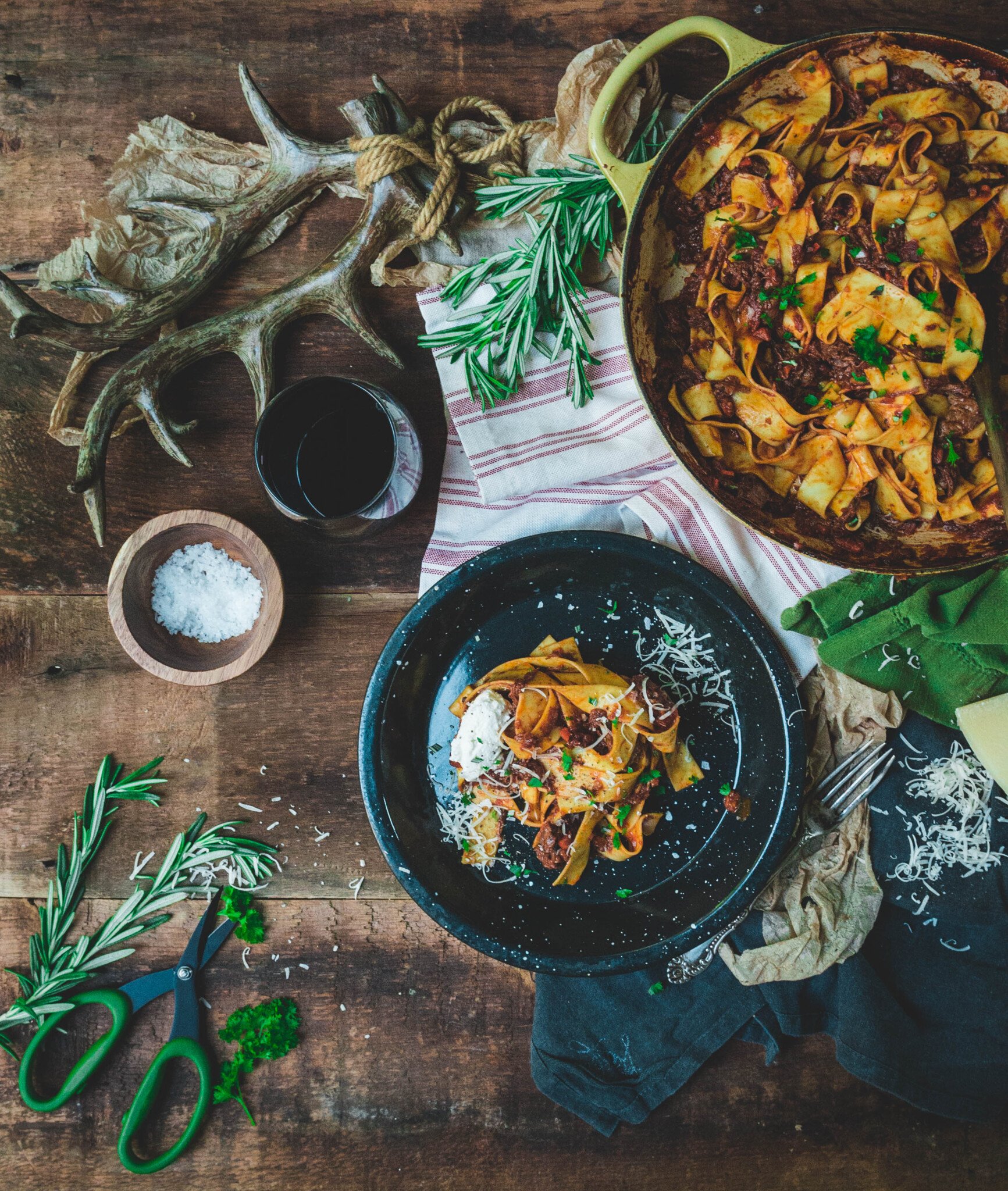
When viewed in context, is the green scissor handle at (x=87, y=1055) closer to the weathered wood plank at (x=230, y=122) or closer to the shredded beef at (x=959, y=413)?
the weathered wood plank at (x=230, y=122)

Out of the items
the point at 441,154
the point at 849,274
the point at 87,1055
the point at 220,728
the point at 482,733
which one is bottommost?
the point at 87,1055

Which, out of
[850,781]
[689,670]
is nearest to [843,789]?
[850,781]

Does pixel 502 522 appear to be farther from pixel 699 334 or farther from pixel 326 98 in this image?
pixel 326 98

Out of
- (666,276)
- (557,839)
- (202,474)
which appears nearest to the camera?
(666,276)

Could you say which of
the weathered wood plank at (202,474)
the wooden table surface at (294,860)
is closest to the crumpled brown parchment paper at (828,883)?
the wooden table surface at (294,860)

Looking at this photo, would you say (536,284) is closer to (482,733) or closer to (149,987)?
(482,733)
